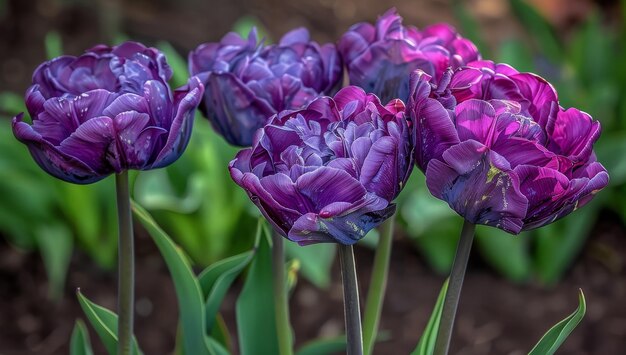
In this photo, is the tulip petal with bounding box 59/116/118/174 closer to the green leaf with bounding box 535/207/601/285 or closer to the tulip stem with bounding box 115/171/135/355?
the tulip stem with bounding box 115/171/135/355

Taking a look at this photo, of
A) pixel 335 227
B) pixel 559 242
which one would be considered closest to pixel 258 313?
pixel 335 227

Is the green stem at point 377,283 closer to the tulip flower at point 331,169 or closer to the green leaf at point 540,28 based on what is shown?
the tulip flower at point 331,169

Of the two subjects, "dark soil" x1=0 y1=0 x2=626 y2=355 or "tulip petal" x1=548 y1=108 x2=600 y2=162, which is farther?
"dark soil" x1=0 y1=0 x2=626 y2=355

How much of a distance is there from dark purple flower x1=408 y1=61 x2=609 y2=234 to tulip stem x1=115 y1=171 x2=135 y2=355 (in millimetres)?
250

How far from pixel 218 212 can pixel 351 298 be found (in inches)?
45.3

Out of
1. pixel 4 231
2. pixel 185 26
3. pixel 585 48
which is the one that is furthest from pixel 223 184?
pixel 185 26

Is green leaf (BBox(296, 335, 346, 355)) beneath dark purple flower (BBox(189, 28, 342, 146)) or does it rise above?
beneath

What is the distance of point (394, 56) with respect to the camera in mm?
868

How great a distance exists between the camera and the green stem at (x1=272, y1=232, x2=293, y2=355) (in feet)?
2.96

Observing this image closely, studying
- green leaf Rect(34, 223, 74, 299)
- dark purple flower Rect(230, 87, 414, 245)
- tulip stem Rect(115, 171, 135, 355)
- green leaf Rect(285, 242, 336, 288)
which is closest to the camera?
dark purple flower Rect(230, 87, 414, 245)

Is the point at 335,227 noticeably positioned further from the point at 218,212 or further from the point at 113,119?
the point at 218,212

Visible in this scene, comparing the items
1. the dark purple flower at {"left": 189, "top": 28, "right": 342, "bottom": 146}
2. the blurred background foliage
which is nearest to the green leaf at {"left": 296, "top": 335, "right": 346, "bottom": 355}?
the dark purple flower at {"left": 189, "top": 28, "right": 342, "bottom": 146}

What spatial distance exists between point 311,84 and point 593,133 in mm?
265

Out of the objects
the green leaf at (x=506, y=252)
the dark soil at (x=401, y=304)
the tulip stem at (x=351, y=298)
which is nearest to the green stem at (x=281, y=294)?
the tulip stem at (x=351, y=298)
